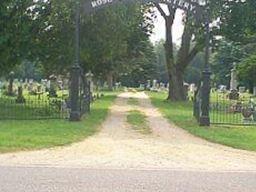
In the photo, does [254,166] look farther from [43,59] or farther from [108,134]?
[43,59]

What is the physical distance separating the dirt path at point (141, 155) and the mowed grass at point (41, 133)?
595 mm

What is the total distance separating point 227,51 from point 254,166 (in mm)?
79989

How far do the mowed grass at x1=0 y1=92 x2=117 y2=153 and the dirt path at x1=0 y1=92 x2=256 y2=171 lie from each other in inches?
23.4

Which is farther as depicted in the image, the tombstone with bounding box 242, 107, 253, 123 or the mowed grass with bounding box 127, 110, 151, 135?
the tombstone with bounding box 242, 107, 253, 123

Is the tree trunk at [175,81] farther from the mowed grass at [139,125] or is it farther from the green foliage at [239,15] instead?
the mowed grass at [139,125]

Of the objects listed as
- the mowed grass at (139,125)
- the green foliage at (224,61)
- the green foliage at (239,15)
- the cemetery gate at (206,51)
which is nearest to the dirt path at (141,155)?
the mowed grass at (139,125)

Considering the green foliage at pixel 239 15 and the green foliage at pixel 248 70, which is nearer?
the green foliage at pixel 239 15

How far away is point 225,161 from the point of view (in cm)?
1384

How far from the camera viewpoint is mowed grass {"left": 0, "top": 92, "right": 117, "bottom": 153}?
15.7 m

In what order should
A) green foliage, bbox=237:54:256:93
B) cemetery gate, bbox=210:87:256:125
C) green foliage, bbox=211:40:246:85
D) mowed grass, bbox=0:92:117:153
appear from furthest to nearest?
green foliage, bbox=211:40:246:85 → green foliage, bbox=237:54:256:93 → cemetery gate, bbox=210:87:256:125 → mowed grass, bbox=0:92:117:153

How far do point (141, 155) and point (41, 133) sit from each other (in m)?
5.00

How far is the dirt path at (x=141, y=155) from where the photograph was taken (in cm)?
1280

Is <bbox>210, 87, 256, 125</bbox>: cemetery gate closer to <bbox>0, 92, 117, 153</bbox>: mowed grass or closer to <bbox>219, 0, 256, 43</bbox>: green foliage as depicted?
<bbox>219, 0, 256, 43</bbox>: green foliage

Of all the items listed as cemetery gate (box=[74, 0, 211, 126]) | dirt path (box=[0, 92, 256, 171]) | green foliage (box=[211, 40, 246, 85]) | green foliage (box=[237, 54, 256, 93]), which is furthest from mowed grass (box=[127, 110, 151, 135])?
green foliage (box=[211, 40, 246, 85])
